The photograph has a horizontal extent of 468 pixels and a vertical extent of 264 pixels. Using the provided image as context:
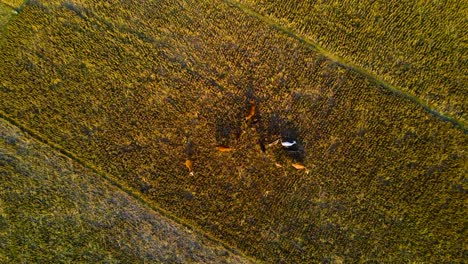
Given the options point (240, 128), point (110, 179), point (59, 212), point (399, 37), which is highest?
point (399, 37)

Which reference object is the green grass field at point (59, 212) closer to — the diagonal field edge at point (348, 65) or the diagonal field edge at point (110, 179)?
the diagonal field edge at point (110, 179)

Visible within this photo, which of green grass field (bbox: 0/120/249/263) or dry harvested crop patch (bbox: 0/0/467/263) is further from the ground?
dry harvested crop patch (bbox: 0/0/467/263)

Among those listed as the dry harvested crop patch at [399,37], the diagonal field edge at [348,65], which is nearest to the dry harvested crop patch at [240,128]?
the diagonal field edge at [348,65]

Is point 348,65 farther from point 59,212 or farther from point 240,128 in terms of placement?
point 59,212

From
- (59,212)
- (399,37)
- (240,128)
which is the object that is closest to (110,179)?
(59,212)

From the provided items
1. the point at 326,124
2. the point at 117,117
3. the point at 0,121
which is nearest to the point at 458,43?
the point at 326,124

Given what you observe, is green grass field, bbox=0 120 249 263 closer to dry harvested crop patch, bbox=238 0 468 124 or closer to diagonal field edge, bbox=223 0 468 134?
diagonal field edge, bbox=223 0 468 134

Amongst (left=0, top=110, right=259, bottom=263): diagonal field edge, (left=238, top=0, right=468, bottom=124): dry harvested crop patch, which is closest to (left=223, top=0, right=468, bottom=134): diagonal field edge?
(left=238, top=0, right=468, bottom=124): dry harvested crop patch
